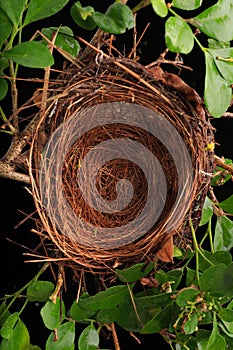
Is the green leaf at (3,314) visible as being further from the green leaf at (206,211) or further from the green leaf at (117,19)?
the green leaf at (117,19)

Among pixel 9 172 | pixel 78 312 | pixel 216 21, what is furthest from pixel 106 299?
pixel 216 21

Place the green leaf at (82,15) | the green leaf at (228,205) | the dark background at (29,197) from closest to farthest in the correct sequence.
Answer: the green leaf at (82,15)
the green leaf at (228,205)
the dark background at (29,197)

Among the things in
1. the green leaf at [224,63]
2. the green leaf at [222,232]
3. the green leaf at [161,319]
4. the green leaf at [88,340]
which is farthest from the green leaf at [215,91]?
the green leaf at [88,340]

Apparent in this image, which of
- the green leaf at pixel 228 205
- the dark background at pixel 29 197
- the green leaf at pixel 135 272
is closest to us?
the green leaf at pixel 135 272

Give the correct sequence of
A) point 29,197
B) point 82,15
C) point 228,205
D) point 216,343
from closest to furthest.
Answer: point 82,15 → point 216,343 → point 228,205 → point 29,197

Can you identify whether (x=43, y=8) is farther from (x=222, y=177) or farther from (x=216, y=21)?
(x=222, y=177)

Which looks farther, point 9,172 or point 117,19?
point 9,172

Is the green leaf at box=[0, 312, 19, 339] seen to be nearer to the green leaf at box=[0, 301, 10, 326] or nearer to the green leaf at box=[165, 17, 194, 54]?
the green leaf at box=[0, 301, 10, 326]
